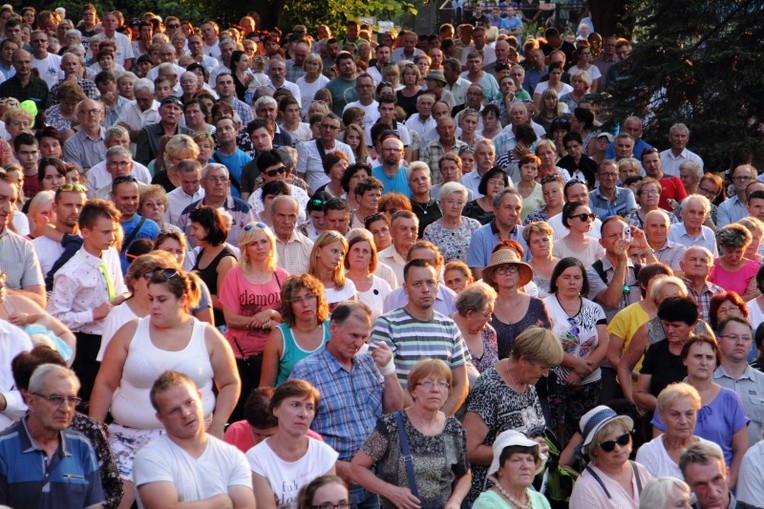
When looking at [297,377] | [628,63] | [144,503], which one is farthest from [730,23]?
[144,503]

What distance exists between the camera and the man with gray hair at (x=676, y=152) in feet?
53.8

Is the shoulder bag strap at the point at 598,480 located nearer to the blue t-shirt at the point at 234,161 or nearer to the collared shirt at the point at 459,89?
the blue t-shirt at the point at 234,161

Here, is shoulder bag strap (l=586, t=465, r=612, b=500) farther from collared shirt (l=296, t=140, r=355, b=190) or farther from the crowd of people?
collared shirt (l=296, t=140, r=355, b=190)

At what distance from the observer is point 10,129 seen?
13734 millimetres

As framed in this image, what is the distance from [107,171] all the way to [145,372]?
5.37 metres

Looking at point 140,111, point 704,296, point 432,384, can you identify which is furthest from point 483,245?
point 140,111

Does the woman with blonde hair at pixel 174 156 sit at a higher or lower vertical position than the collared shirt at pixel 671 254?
higher

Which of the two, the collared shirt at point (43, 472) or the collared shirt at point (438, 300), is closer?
the collared shirt at point (43, 472)

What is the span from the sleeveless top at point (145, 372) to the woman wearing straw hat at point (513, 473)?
5.25 ft

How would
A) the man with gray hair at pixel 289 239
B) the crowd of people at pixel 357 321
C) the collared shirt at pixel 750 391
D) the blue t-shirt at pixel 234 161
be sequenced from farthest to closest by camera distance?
the blue t-shirt at pixel 234 161, the man with gray hair at pixel 289 239, the collared shirt at pixel 750 391, the crowd of people at pixel 357 321

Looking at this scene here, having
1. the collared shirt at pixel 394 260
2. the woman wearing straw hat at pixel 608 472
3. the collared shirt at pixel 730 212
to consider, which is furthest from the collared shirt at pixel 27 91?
the woman wearing straw hat at pixel 608 472

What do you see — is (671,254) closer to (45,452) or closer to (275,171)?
(275,171)

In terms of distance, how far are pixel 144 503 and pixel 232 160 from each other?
766 cm

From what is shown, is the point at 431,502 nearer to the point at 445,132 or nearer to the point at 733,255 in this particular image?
the point at 733,255
